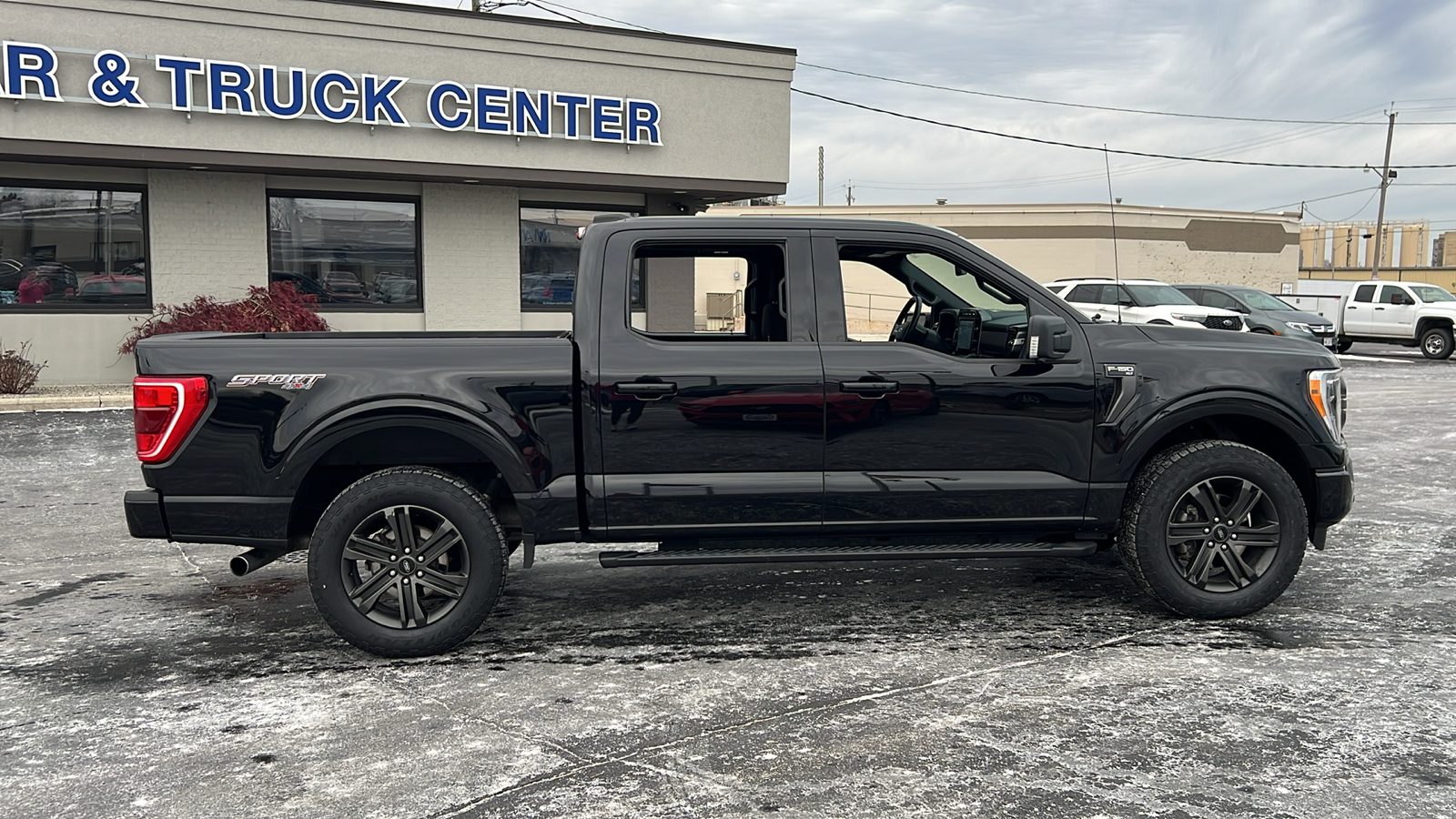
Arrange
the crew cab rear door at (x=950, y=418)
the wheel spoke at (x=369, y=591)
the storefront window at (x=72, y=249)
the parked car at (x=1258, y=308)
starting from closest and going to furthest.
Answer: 1. the wheel spoke at (x=369, y=591)
2. the crew cab rear door at (x=950, y=418)
3. the storefront window at (x=72, y=249)
4. the parked car at (x=1258, y=308)

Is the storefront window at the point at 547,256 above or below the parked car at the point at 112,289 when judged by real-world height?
above

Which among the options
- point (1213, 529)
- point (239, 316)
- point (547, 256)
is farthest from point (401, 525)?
point (547, 256)

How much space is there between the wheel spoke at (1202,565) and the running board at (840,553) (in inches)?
18.9

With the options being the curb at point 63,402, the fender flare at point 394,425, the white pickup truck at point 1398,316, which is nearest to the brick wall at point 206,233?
the curb at point 63,402

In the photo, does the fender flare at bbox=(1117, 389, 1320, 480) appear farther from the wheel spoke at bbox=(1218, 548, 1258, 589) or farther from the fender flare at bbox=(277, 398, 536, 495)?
the fender flare at bbox=(277, 398, 536, 495)

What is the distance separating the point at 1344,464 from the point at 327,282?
14772 millimetres

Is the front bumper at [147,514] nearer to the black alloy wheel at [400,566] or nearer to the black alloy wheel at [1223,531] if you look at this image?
the black alloy wheel at [400,566]

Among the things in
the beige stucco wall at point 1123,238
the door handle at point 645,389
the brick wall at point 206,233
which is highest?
the beige stucco wall at point 1123,238

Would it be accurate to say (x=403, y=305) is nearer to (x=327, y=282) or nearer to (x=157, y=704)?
(x=327, y=282)

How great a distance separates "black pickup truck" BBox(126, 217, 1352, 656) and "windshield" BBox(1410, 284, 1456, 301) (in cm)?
2582

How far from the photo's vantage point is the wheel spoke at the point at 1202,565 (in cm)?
543

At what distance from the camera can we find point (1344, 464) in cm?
559

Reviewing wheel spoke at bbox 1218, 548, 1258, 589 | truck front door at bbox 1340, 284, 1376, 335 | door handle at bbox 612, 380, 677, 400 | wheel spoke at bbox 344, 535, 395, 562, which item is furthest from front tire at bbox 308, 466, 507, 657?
truck front door at bbox 1340, 284, 1376, 335

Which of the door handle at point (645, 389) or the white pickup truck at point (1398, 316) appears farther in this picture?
the white pickup truck at point (1398, 316)
